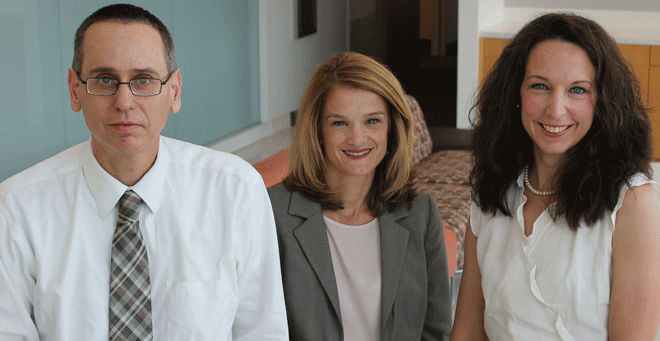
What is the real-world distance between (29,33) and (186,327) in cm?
198

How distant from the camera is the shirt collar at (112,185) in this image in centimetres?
152

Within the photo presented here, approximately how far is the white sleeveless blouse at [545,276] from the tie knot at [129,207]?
847 mm

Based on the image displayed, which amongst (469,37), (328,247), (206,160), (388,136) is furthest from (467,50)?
(206,160)

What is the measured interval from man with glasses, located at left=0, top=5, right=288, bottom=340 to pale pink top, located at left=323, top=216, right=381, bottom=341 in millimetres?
297

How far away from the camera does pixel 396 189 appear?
78.1 inches

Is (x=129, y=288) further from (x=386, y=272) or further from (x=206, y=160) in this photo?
(x=386, y=272)

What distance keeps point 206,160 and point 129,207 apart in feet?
0.71

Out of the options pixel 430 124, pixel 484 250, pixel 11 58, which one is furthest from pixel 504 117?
pixel 430 124

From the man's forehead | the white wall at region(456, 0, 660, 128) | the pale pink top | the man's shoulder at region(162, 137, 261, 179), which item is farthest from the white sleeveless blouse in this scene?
the white wall at region(456, 0, 660, 128)

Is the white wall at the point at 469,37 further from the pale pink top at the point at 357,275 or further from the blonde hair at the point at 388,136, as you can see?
the pale pink top at the point at 357,275

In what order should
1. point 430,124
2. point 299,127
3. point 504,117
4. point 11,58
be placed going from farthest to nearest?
A: point 430,124
point 11,58
point 299,127
point 504,117

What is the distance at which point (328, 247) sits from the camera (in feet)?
6.23

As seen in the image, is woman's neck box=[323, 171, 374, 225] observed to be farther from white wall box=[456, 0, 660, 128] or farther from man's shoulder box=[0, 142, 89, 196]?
white wall box=[456, 0, 660, 128]

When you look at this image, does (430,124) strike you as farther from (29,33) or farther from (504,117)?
(504,117)
